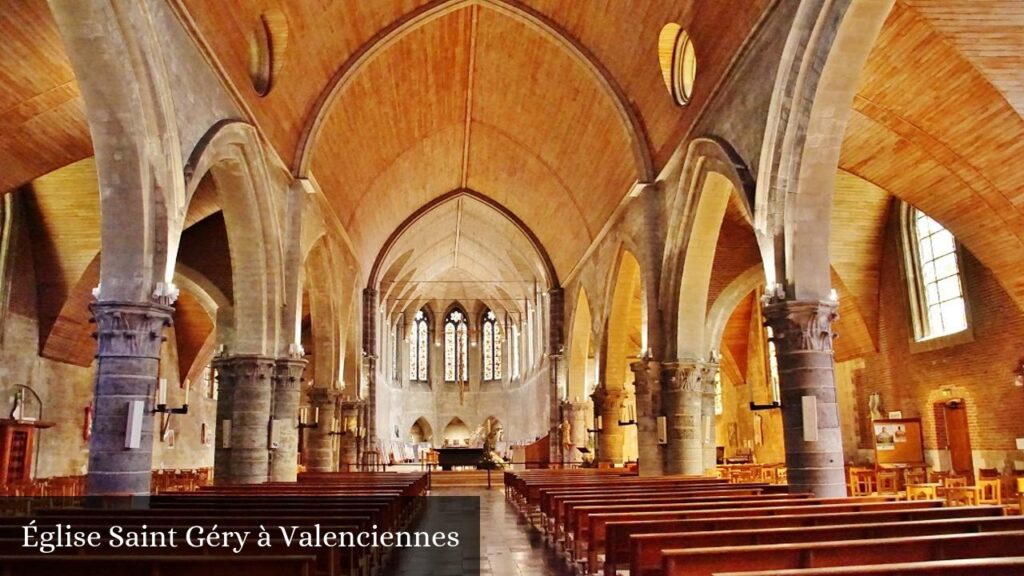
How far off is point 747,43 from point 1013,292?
6257mm

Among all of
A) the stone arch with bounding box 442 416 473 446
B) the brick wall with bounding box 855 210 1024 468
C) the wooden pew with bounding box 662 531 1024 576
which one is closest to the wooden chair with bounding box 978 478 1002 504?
the brick wall with bounding box 855 210 1024 468

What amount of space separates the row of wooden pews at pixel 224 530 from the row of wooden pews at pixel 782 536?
6.80 ft

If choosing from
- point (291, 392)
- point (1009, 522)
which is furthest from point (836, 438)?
point (291, 392)

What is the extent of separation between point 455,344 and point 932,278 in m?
33.2

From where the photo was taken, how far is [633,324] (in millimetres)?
29297

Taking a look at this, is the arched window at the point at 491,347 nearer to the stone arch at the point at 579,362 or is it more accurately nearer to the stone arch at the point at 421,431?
the stone arch at the point at 421,431

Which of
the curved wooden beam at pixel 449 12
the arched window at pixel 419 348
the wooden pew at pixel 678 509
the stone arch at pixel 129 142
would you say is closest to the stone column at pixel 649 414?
the curved wooden beam at pixel 449 12

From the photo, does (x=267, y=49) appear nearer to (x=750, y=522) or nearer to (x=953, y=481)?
(x=750, y=522)

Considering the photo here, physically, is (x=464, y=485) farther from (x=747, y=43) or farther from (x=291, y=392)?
(x=747, y=43)

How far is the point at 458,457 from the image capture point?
29.5 metres

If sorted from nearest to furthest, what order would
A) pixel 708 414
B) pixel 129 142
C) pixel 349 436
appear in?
1. pixel 129 142
2. pixel 708 414
3. pixel 349 436

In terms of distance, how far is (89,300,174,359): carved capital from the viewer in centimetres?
931

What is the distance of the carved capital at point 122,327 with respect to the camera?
30.6 feet

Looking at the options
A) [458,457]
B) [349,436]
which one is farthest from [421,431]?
[349,436]
